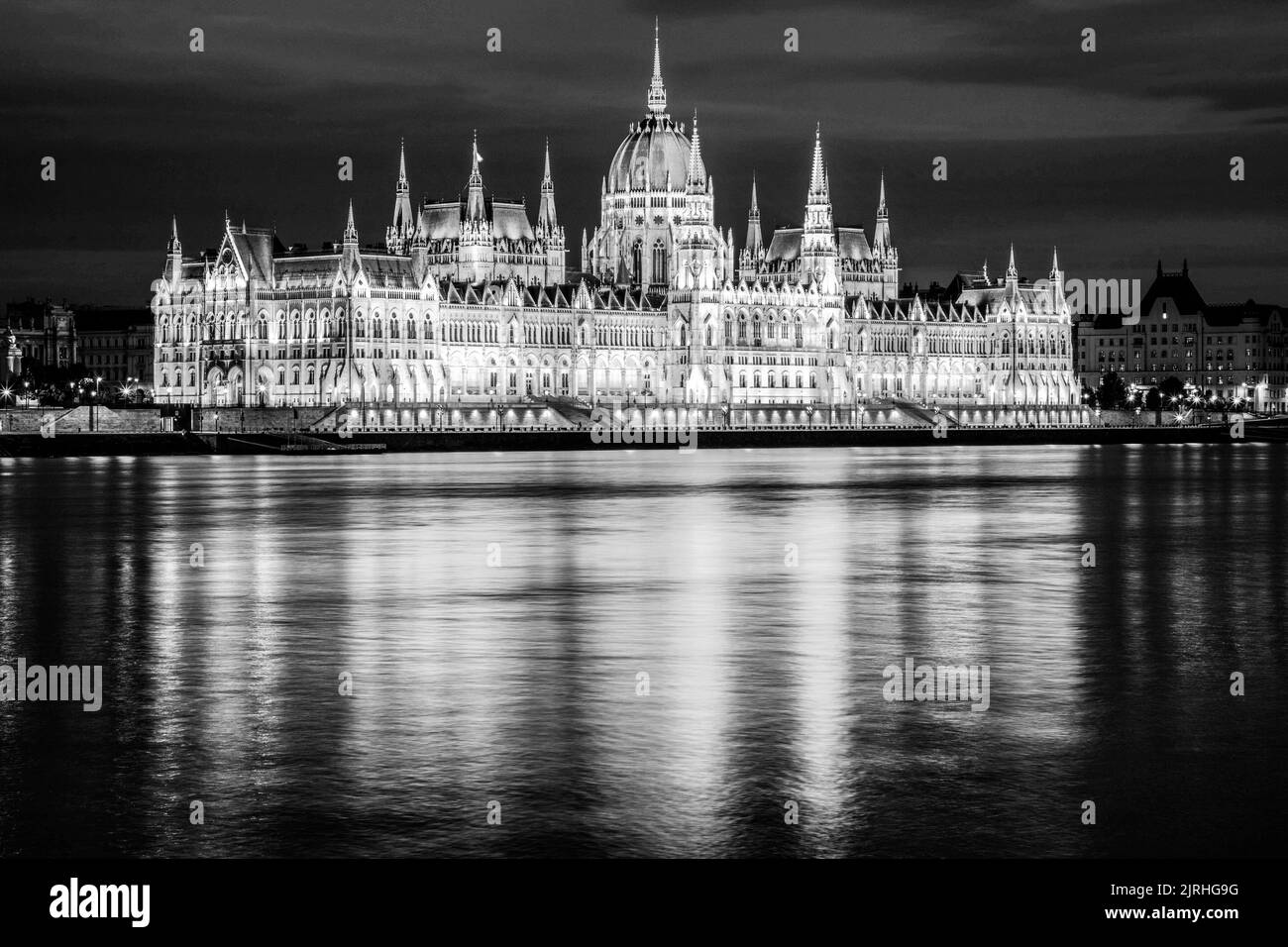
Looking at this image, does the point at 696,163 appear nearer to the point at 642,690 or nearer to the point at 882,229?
the point at 882,229

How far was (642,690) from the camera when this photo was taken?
63.7ft

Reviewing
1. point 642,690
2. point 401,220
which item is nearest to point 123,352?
point 401,220

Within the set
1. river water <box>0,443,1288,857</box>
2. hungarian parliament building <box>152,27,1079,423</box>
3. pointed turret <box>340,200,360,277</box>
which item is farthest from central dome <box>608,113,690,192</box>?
river water <box>0,443,1288,857</box>

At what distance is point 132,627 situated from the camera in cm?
2528

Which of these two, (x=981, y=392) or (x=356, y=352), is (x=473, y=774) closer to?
(x=356, y=352)

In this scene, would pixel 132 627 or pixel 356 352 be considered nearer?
pixel 132 627

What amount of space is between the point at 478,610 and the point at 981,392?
524 ft

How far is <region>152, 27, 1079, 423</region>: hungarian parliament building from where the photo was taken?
13325 centimetres

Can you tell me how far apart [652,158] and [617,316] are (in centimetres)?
2308

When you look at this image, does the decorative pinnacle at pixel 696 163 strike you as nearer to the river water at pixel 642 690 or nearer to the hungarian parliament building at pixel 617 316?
the hungarian parliament building at pixel 617 316

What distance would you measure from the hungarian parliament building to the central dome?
0.17 metres

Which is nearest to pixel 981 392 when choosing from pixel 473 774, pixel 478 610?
pixel 478 610
